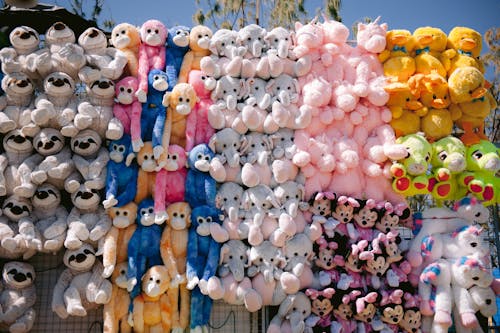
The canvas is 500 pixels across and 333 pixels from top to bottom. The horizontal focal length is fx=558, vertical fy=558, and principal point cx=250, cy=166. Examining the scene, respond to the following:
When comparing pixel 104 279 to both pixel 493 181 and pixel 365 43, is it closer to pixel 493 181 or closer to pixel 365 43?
pixel 365 43

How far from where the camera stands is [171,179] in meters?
4.82

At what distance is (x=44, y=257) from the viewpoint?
493 cm

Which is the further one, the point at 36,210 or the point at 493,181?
the point at 493,181

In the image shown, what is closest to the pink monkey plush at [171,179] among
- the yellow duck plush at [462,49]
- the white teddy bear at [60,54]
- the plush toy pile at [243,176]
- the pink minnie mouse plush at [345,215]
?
the plush toy pile at [243,176]

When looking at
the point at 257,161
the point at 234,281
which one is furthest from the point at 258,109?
the point at 234,281

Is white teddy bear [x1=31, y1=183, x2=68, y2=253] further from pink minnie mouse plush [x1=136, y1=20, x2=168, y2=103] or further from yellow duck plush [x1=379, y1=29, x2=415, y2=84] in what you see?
yellow duck plush [x1=379, y1=29, x2=415, y2=84]

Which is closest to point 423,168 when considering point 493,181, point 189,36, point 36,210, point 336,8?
point 493,181

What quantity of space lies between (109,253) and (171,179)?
81 cm

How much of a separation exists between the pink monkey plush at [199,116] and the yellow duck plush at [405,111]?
1694 millimetres

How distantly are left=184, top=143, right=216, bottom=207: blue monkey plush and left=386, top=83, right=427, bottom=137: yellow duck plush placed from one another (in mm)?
1752

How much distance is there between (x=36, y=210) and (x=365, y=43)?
334 cm

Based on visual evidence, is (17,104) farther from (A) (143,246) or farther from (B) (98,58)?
(A) (143,246)

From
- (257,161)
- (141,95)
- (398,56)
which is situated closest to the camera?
(141,95)

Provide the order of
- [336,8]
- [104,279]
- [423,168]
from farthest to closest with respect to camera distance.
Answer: [336,8] → [423,168] → [104,279]
